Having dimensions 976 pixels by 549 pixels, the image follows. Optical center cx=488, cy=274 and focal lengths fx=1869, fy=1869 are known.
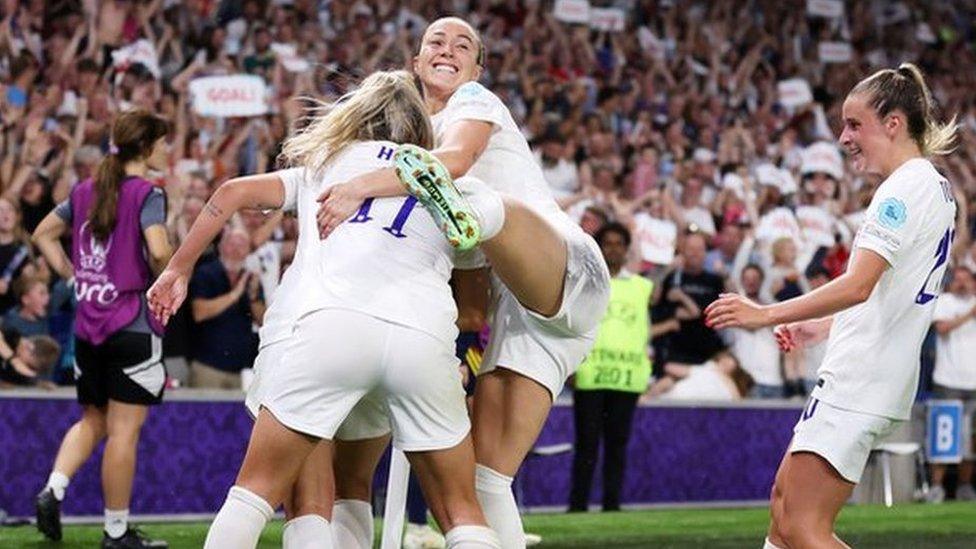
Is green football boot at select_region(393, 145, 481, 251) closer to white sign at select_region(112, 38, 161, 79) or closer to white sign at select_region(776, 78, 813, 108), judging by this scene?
white sign at select_region(112, 38, 161, 79)

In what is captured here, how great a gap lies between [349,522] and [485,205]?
138 cm

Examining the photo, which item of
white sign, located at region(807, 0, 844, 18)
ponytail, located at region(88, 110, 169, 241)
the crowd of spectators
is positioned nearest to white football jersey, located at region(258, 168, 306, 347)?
ponytail, located at region(88, 110, 169, 241)

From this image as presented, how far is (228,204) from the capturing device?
6117 mm

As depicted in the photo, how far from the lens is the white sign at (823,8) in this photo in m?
23.5

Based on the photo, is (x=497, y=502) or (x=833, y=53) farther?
(x=833, y=53)

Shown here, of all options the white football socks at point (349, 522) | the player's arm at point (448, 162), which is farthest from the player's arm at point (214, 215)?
the white football socks at point (349, 522)

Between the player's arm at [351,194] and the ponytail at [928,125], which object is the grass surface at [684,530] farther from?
the ponytail at [928,125]

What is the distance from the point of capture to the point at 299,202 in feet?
20.1

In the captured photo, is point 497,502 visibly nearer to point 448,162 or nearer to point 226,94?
point 448,162

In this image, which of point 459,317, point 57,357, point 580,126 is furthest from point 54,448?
→ point 580,126

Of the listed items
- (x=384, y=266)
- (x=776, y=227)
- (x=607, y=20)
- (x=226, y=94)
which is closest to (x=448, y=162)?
(x=384, y=266)

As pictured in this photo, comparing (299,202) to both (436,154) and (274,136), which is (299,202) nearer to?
(436,154)

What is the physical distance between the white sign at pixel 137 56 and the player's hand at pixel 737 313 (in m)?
9.50

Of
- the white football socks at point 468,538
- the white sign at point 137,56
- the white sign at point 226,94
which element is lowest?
the white sign at point 226,94
